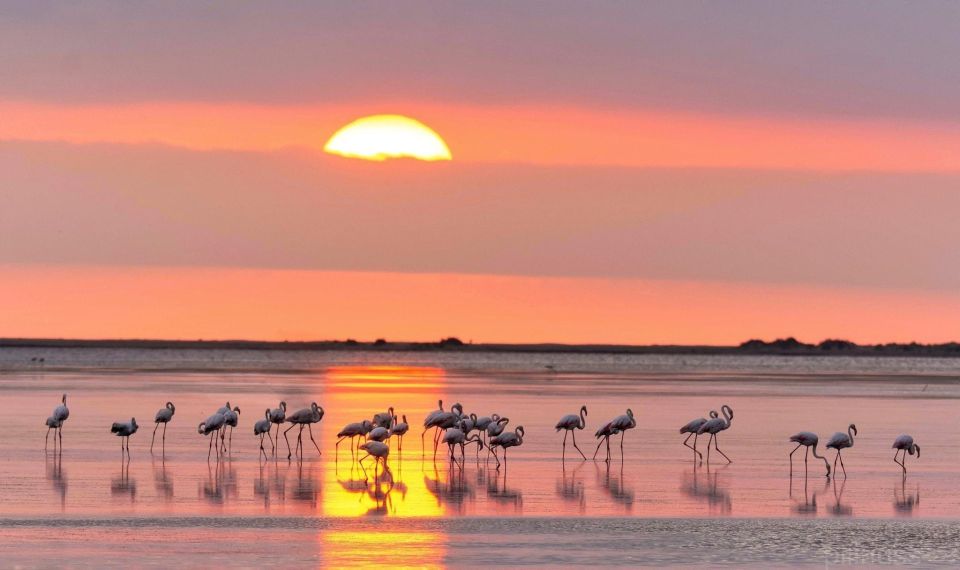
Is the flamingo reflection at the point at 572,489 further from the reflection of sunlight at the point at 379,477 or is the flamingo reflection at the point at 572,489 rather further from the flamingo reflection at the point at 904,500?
the flamingo reflection at the point at 904,500

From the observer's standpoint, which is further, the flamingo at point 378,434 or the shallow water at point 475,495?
the flamingo at point 378,434

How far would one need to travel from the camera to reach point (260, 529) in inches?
699

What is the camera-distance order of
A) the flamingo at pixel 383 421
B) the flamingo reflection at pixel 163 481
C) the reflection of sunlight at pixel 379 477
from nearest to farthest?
the reflection of sunlight at pixel 379 477
the flamingo reflection at pixel 163 481
the flamingo at pixel 383 421

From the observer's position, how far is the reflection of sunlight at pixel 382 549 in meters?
15.5

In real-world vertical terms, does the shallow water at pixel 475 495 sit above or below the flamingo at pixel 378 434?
below

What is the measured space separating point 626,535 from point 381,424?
10.5 meters

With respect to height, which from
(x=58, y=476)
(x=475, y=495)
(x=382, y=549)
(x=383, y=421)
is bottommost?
(x=382, y=549)

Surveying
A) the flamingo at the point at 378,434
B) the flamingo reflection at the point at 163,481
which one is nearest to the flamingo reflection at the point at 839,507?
the flamingo at the point at 378,434

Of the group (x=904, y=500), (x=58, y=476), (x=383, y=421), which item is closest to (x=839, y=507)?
(x=904, y=500)

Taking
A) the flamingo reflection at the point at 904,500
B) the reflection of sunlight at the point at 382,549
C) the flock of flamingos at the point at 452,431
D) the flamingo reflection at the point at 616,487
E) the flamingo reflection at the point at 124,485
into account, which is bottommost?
the reflection of sunlight at the point at 382,549

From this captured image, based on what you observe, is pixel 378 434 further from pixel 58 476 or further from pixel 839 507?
pixel 839 507

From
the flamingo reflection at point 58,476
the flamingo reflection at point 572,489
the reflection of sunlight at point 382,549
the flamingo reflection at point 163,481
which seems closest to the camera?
the reflection of sunlight at point 382,549

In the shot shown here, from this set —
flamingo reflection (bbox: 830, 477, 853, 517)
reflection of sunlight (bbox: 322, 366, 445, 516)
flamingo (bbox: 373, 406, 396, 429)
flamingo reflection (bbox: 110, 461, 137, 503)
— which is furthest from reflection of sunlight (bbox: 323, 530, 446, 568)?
flamingo (bbox: 373, 406, 396, 429)

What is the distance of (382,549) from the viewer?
16.4m
